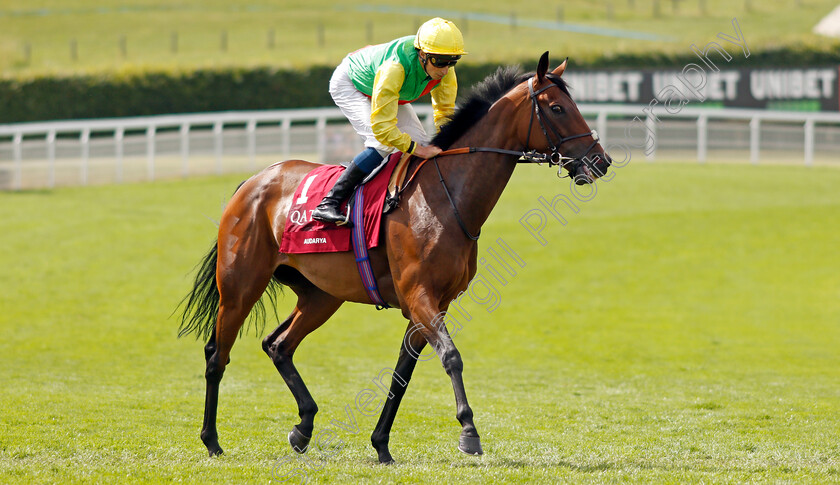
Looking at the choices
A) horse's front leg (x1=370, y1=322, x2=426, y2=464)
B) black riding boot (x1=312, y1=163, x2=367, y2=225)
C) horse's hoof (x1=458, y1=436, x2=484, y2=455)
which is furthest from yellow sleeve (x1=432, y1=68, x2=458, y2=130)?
horse's hoof (x1=458, y1=436, x2=484, y2=455)

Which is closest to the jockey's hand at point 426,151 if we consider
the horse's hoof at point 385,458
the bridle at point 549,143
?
the bridle at point 549,143

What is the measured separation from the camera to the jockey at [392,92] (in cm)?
507

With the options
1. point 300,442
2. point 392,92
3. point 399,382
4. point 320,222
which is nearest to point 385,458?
point 399,382

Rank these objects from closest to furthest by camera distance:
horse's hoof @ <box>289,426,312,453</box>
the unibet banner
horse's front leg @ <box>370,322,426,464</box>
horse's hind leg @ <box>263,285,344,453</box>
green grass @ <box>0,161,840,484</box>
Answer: horse's front leg @ <box>370,322,426,464</box> < green grass @ <box>0,161,840,484</box> < horse's hoof @ <box>289,426,312,453</box> < horse's hind leg @ <box>263,285,344,453</box> < the unibet banner

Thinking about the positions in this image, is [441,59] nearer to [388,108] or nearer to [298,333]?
[388,108]

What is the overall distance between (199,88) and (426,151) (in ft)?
71.9

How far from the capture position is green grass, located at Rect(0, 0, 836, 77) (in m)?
35.7

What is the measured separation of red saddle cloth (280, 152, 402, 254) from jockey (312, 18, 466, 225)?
75 millimetres

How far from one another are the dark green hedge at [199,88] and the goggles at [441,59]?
20.1 metres

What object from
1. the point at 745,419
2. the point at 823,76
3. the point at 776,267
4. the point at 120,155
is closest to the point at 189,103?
the point at 120,155

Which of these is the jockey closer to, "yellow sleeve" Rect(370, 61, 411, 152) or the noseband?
"yellow sleeve" Rect(370, 61, 411, 152)

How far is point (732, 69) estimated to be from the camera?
21734mm

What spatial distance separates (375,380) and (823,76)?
1687 cm

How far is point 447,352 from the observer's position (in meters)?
4.80
